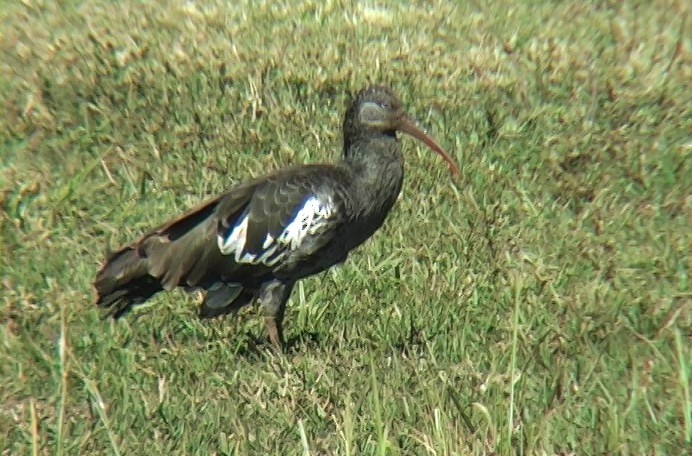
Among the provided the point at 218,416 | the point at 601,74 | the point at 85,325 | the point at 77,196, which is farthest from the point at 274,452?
the point at 601,74

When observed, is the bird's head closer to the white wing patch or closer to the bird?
the bird

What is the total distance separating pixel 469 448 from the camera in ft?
15.2

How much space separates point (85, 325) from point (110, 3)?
428 centimetres

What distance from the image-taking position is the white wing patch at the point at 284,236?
242 inches

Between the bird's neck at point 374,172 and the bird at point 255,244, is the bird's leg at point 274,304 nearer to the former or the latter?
the bird at point 255,244

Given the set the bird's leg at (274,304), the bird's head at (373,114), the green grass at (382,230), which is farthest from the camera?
the bird's head at (373,114)

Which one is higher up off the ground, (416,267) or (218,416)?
(218,416)

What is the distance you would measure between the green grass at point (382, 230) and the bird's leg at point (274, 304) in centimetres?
12

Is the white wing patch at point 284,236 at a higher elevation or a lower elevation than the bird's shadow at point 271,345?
higher

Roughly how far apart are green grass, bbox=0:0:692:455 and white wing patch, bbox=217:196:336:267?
38 centimetres

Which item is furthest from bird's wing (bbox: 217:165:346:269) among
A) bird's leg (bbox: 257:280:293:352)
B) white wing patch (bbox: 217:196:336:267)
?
bird's leg (bbox: 257:280:293:352)

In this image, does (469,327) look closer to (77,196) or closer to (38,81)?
(77,196)

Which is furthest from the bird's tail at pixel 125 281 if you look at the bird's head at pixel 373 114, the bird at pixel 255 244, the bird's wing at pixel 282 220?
the bird's head at pixel 373 114

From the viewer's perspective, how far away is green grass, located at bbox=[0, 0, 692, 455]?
5.15 metres
